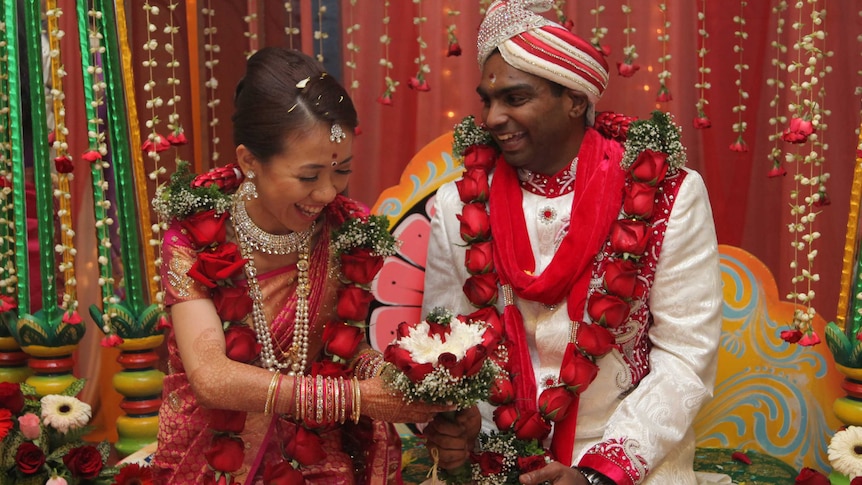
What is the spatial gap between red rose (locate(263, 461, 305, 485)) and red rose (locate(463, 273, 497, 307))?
80 centimetres

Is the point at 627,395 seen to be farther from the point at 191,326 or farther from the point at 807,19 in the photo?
the point at 807,19

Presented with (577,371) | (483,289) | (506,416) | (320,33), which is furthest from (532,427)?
(320,33)

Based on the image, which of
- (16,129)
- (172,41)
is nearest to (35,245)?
(16,129)

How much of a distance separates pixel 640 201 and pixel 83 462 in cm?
205

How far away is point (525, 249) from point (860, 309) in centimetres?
112

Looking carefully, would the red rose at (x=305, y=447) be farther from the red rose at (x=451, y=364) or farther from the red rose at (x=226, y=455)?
the red rose at (x=451, y=364)

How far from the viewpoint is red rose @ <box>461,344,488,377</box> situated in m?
2.19

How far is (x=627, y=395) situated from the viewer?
9.36ft

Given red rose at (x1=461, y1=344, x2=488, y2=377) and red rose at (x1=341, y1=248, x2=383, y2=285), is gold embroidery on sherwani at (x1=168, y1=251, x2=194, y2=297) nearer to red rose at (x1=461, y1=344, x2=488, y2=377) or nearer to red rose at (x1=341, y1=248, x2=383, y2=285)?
red rose at (x1=341, y1=248, x2=383, y2=285)

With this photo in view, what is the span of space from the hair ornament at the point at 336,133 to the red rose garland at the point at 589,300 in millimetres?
695

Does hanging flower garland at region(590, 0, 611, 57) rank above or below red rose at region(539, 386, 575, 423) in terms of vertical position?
above

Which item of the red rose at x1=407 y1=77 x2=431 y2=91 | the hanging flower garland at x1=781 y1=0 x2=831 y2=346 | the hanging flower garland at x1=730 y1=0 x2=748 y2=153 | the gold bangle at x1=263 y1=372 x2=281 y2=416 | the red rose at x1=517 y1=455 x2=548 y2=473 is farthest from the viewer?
the red rose at x1=407 y1=77 x2=431 y2=91

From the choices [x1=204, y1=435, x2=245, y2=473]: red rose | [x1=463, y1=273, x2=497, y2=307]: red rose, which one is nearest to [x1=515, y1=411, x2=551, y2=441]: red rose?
[x1=463, y1=273, x2=497, y2=307]: red rose

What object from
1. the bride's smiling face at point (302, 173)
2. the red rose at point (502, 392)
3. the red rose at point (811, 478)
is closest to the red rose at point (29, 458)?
the bride's smiling face at point (302, 173)
